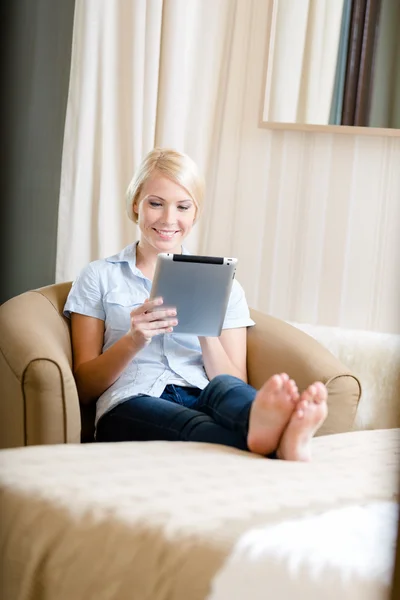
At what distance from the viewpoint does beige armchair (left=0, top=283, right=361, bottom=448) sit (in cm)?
130

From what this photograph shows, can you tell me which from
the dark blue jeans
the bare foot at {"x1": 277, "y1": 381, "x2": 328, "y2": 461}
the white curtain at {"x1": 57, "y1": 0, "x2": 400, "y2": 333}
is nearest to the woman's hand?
the dark blue jeans

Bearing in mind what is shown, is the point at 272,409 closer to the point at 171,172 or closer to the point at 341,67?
the point at 171,172

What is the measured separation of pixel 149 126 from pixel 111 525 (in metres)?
1.47

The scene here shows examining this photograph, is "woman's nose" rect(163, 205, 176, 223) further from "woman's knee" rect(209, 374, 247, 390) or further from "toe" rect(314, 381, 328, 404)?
"toe" rect(314, 381, 328, 404)

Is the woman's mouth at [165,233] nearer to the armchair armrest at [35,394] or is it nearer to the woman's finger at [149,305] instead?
the woman's finger at [149,305]

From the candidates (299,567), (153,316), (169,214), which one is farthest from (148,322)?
(299,567)

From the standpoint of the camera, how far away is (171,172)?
1.58 m

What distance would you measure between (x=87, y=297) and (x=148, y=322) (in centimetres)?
21

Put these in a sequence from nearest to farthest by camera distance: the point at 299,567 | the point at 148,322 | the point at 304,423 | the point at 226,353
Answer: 1. the point at 299,567
2. the point at 304,423
3. the point at 148,322
4. the point at 226,353

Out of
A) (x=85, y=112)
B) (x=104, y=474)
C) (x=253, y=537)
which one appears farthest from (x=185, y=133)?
(x=253, y=537)

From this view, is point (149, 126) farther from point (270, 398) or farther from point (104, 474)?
point (104, 474)

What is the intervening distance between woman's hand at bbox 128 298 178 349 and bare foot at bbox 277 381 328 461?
12.6 inches

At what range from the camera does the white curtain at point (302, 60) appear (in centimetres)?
210

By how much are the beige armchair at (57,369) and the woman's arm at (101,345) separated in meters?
0.04
